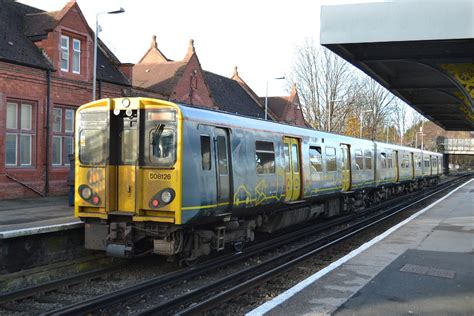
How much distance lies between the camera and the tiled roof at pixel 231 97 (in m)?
38.0

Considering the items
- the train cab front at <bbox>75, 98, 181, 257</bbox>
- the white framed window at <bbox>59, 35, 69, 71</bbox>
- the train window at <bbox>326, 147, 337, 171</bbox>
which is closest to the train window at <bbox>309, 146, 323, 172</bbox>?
the train window at <bbox>326, 147, 337, 171</bbox>

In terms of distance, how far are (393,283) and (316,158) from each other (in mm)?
7215

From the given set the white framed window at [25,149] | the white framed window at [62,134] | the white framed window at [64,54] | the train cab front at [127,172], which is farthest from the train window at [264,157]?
the white framed window at [64,54]

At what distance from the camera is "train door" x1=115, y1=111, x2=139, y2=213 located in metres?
8.86

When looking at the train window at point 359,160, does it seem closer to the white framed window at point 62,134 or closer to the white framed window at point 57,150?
the white framed window at point 62,134

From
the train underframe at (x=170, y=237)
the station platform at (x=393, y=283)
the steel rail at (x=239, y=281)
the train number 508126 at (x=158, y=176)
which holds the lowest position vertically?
the steel rail at (x=239, y=281)

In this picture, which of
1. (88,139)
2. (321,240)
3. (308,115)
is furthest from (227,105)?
(88,139)

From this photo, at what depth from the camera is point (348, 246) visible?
41.3ft

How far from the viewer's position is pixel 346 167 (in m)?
17.3

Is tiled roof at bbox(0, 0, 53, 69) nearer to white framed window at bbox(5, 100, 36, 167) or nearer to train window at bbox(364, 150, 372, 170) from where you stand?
white framed window at bbox(5, 100, 36, 167)

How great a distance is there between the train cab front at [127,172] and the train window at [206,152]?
67cm

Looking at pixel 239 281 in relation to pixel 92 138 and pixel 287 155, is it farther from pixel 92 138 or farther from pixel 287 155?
pixel 287 155

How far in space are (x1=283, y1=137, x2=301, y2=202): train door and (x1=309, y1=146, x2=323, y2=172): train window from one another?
100 cm

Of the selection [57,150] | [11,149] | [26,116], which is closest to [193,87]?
[57,150]
